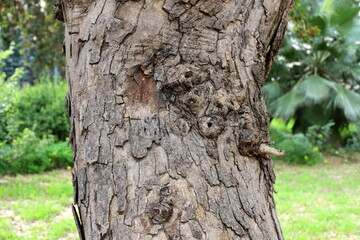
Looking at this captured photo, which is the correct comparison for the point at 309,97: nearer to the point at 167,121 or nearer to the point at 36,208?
the point at 36,208

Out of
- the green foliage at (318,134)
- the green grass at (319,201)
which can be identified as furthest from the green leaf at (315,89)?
the green grass at (319,201)

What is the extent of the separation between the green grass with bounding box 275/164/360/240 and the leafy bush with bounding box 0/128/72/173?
15.2 ft

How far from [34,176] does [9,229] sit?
3.60 meters

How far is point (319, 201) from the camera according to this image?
6.77 meters

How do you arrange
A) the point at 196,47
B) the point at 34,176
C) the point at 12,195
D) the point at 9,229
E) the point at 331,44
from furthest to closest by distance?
1. the point at 331,44
2. the point at 34,176
3. the point at 12,195
4. the point at 9,229
5. the point at 196,47

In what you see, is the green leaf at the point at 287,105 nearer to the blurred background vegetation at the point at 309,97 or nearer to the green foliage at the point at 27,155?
the blurred background vegetation at the point at 309,97

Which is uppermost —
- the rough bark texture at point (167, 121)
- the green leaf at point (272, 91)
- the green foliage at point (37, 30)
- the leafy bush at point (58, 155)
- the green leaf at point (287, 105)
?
the green foliage at point (37, 30)

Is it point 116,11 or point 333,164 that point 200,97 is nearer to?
point 116,11

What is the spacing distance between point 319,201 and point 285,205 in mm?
732

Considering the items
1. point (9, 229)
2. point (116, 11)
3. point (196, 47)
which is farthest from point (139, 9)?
point (9, 229)

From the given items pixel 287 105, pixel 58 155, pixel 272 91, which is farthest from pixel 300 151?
pixel 58 155

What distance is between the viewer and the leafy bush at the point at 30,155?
854 cm

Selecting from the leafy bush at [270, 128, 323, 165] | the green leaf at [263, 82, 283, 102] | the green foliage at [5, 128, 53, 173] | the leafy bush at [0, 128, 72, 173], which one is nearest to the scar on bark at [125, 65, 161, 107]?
the leafy bush at [0, 128, 72, 173]

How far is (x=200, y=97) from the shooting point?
1.68 meters
